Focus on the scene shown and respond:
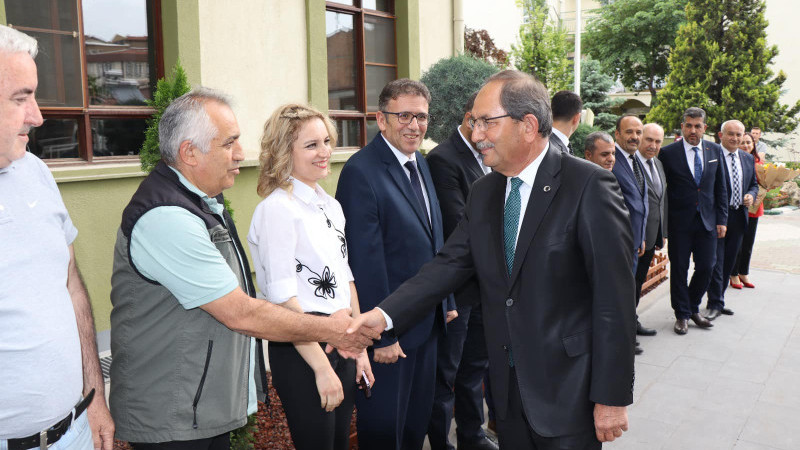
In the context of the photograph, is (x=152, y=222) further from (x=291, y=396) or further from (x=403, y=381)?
(x=403, y=381)

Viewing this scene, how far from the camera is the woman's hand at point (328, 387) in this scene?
2.99 metres

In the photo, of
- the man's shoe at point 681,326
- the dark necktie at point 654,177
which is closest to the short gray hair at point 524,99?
the dark necktie at point 654,177

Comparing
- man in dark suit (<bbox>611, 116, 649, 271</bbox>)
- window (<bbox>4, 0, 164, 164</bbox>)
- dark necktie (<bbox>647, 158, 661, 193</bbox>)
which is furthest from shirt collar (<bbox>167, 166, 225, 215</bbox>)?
dark necktie (<bbox>647, 158, 661, 193</bbox>)

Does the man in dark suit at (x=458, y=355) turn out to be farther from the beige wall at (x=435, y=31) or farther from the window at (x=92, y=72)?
the beige wall at (x=435, y=31)

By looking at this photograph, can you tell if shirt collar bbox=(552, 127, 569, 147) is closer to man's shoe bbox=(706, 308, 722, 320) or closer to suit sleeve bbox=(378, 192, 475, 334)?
suit sleeve bbox=(378, 192, 475, 334)

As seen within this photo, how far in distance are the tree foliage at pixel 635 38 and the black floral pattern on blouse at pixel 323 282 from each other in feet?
133

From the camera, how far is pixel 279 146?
327cm

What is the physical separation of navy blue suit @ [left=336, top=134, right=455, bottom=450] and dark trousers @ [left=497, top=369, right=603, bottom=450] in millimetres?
796

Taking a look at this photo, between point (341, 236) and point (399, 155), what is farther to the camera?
point (399, 155)

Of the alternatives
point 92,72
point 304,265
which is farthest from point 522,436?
point 92,72

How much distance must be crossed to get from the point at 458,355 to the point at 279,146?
2.07 meters

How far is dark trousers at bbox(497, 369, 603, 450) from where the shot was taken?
275cm

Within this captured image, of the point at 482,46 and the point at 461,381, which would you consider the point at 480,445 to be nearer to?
the point at 461,381

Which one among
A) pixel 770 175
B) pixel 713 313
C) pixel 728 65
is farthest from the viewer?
pixel 728 65
